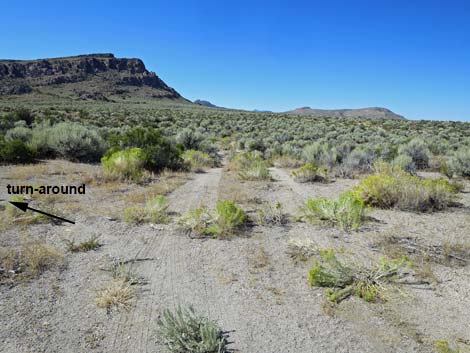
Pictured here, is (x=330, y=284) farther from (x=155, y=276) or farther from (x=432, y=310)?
(x=155, y=276)

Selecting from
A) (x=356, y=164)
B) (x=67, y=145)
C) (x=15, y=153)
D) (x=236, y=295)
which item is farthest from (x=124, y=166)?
(x=356, y=164)

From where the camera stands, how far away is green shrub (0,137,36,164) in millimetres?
11818

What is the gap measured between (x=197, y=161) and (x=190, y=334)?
35.0 feet

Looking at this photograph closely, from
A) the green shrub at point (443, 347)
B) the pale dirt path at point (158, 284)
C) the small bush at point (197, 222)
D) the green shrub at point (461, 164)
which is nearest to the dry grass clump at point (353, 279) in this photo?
the green shrub at point (443, 347)

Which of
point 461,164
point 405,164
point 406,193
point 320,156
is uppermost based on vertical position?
point 461,164

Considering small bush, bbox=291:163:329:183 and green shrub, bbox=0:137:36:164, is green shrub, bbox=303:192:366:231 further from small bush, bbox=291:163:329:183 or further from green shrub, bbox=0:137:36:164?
green shrub, bbox=0:137:36:164

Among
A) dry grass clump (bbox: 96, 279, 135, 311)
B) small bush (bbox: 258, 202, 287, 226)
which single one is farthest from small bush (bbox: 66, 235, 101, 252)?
small bush (bbox: 258, 202, 287, 226)

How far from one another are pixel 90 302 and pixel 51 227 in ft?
9.46

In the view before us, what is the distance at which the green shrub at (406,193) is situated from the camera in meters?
7.54

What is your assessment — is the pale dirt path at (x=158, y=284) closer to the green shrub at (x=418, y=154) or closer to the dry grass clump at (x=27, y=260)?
the dry grass clump at (x=27, y=260)

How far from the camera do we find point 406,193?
24.9 ft

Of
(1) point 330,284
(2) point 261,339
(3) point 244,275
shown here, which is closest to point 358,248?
(1) point 330,284

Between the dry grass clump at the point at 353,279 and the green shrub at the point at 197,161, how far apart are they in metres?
8.81

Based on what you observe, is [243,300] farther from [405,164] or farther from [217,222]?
[405,164]
